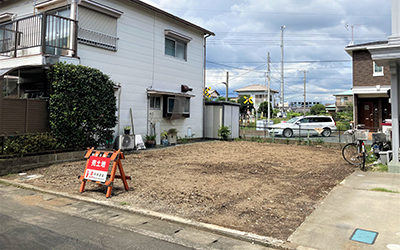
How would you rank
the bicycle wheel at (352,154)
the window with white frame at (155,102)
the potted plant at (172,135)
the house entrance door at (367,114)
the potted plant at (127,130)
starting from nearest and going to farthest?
the bicycle wheel at (352,154)
the potted plant at (127,130)
the window with white frame at (155,102)
the potted plant at (172,135)
the house entrance door at (367,114)

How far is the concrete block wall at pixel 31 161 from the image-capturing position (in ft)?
24.6

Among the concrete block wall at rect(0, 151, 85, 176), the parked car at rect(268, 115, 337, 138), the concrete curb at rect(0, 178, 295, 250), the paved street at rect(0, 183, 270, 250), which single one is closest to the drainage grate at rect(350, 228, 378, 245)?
the concrete curb at rect(0, 178, 295, 250)

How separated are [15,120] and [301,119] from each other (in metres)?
17.9

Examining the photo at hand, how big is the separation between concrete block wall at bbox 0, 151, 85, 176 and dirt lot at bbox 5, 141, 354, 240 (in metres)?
0.35

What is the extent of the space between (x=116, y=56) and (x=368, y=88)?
17975 millimetres

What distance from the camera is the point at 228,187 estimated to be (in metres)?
6.18

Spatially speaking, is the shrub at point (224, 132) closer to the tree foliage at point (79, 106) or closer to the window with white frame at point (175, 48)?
the window with white frame at point (175, 48)

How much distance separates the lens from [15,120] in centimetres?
813

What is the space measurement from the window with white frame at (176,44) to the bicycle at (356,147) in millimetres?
9715

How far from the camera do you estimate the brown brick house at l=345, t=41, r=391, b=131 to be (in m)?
20.3

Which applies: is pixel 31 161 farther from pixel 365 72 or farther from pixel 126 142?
pixel 365 72

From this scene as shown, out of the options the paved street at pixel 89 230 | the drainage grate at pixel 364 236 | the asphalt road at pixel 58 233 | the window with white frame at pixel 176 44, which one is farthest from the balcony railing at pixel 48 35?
Answer: the drainage grate at pixel 364 236

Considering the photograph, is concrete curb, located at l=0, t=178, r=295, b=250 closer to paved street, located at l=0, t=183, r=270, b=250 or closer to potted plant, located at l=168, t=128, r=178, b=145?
paved street, located at l=0, t=183, r=270, b=250

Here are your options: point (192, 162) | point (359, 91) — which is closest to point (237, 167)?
point (192, 162)
